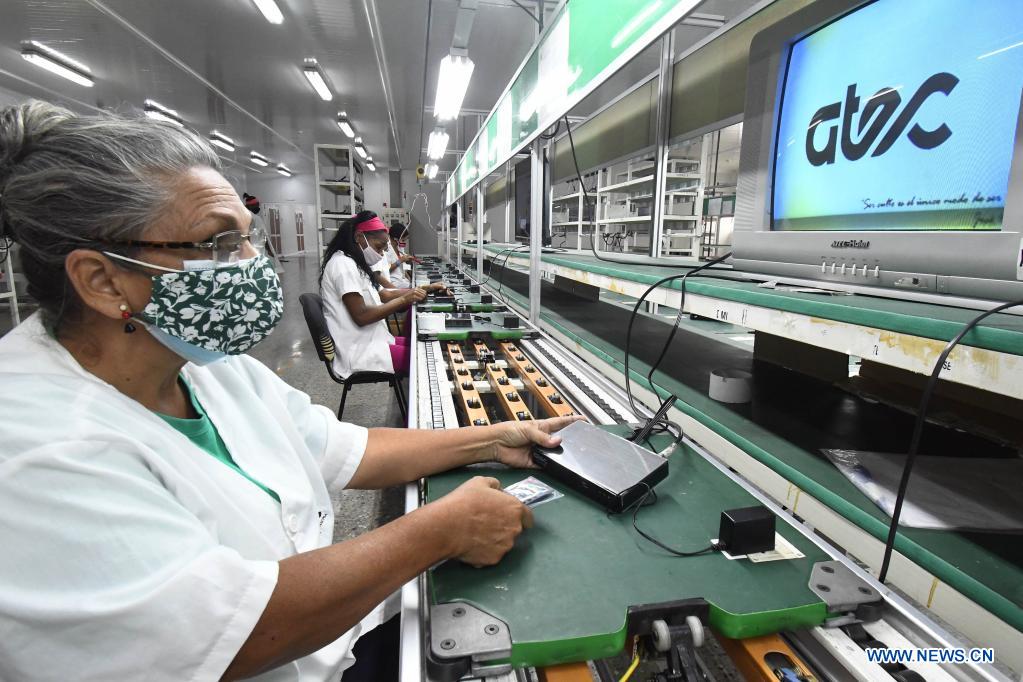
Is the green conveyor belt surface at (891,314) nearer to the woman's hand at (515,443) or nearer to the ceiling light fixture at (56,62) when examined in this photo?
the woman's hand at (515,443)

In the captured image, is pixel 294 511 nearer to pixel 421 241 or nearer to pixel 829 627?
pixel 829 627

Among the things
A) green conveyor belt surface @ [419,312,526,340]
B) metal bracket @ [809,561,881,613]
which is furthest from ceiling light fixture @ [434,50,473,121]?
metal bracket @ [809,561,881,613]

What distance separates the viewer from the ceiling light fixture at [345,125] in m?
10.0

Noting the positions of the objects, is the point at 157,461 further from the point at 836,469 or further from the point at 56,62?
the point at 56,62

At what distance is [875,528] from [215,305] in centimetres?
113

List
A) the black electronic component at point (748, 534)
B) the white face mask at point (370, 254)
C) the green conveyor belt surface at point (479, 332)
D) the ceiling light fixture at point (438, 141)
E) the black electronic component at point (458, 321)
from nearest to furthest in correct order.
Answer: the black electronic component at point (748, 534)
the green conveyor belt surface at point (479, 332)
the black electronic component at point (458, 321)
the white face mask at point (370, 254)
the ceiling light fixture at point (438, 141)

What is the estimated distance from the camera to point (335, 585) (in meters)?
0.64

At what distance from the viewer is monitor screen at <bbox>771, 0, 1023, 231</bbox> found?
77cm

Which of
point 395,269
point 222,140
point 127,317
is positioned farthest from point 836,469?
point 222,140

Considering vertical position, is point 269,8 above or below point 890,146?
above

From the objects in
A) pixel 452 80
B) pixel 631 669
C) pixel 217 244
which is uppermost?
pixel 452 80

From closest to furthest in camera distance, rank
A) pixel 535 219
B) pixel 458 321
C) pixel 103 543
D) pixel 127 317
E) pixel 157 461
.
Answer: pixel 103 543 → pixel 157 461 → pixel 127 317 → pixel 458 321 → pixel 535 219

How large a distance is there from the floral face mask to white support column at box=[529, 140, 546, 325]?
70.3 inches

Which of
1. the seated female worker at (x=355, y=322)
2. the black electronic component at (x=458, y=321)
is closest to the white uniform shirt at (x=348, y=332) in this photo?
the seated female worker at (x=355, y=322)
